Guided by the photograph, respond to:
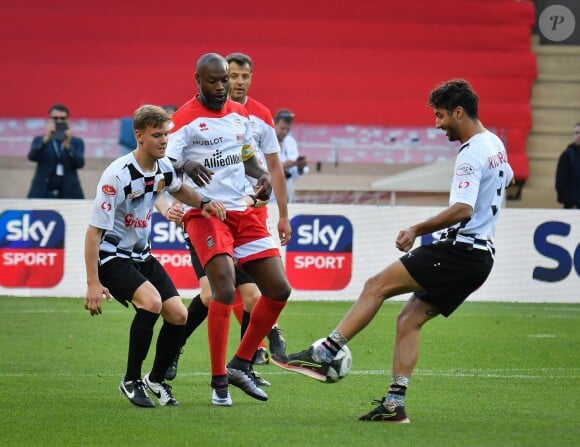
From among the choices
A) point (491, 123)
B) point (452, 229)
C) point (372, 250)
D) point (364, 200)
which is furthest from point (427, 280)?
point (491, 123)

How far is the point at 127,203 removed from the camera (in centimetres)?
738

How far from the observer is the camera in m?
17.0

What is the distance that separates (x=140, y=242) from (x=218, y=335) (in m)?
0.73

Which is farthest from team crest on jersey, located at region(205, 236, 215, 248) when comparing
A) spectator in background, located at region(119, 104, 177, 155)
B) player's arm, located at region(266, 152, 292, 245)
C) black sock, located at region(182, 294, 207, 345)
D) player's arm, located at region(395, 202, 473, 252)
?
spectator in background, located at region(119, 104, 177, 155)

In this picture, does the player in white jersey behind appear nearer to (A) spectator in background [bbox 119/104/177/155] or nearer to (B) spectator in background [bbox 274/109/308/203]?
(B) spectator in background [bbox 274/109/308/203]

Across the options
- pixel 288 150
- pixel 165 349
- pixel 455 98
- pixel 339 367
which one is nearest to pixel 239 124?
pixel 165 349

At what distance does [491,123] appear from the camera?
77.4 feet

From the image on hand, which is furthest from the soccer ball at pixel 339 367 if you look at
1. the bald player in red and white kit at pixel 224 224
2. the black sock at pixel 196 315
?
the black sock at pixel 196 315

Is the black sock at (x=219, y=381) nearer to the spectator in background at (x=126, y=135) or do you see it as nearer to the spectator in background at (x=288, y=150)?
the spectator in background at (x=288, y=150)

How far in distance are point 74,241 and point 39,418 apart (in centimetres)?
860

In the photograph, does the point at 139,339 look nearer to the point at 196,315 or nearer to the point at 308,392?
the point at 308,392

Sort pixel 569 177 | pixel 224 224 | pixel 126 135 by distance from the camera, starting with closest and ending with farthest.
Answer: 1. pixel 224 224
2. pixel 569 177
3. pixel 126 135

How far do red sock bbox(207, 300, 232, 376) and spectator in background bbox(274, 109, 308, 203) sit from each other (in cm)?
820

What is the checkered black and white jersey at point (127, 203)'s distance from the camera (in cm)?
723
